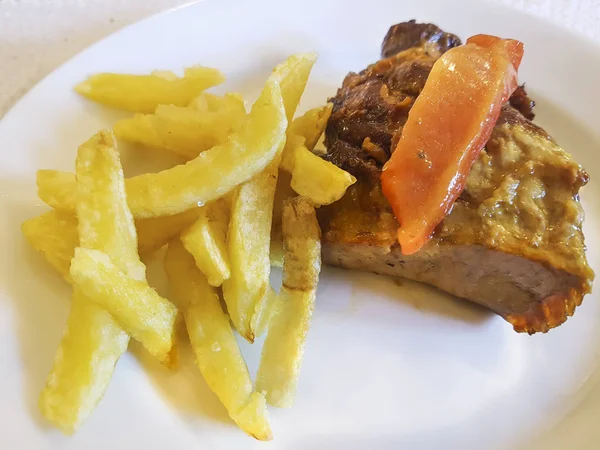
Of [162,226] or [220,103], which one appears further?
[220,103]

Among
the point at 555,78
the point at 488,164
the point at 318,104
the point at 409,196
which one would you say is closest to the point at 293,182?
the point at 409,196

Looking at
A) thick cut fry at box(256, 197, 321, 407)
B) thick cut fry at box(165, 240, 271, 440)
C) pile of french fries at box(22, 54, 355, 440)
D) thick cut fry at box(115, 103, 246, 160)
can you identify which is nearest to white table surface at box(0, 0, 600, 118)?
thick cut fry at box(115, 103, 246, 160)

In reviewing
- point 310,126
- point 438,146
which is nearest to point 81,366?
point 310,126

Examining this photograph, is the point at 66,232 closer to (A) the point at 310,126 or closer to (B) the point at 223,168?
(B) the point at 223,168

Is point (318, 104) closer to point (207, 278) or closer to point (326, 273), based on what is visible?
point (326, 273)

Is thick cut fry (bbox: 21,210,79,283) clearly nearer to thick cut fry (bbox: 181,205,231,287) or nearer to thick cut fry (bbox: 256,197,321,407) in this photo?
thick cut fry (bbox: 181,205,231,287)

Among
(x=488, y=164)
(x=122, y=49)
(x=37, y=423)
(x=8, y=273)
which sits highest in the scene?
(x=488, y=164)
